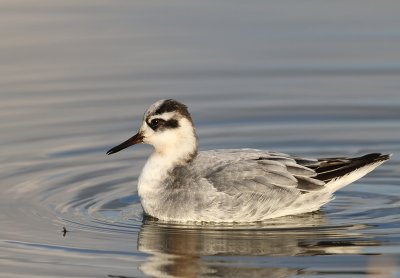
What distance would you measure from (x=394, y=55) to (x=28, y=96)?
6.44m

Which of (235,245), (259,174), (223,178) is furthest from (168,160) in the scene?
(235,245)

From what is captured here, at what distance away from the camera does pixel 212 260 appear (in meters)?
15.4

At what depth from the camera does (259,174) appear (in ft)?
57.5

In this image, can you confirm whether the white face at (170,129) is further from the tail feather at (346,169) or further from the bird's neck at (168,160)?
the tail feather at (346,169)

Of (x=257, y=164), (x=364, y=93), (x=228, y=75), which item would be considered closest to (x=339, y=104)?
(x=364, y=93)

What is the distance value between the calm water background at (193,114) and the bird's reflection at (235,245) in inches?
1.3

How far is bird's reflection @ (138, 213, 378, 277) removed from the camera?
1505 cm

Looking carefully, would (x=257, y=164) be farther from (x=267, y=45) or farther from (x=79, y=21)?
(x=79, y=21)

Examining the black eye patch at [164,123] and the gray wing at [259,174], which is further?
the black eye patch at [164,123]

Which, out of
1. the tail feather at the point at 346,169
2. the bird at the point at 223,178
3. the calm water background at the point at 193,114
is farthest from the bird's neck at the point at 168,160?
the tail feather at the point at 346,169

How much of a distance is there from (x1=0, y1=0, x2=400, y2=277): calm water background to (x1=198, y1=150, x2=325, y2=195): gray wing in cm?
48

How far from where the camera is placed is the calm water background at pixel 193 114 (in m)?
15.6

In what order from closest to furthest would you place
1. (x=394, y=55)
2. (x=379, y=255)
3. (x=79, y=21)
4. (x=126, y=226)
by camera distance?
(x=379, y=255) < (x=126, y=226) < (x=394, y=55) < (x=79, y=21)

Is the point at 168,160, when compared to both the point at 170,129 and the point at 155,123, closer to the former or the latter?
the point at 170,129
